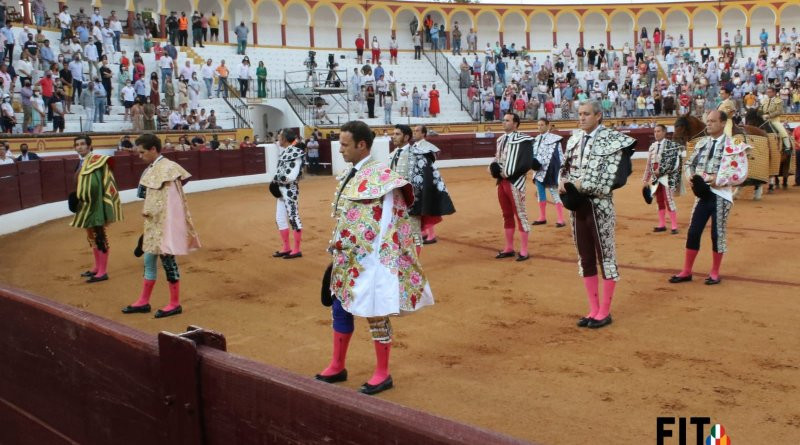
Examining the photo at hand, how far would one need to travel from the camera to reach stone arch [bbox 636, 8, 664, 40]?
128 feet

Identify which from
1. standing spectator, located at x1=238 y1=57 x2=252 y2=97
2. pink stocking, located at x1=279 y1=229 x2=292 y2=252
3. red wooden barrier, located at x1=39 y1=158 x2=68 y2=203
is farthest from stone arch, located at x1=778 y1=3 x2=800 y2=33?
pink stocking, located at x1=279 y1=229 x2=292 y2=252

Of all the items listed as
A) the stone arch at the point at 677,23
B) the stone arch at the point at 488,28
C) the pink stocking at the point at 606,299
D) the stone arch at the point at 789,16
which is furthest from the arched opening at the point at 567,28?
the pink stocking at the point at 606,299

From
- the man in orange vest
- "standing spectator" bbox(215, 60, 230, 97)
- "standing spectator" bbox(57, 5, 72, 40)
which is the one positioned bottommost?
"standing spectator" bbox(215, 60, 230, 97)

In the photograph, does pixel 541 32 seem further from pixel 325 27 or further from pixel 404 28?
pixel 325 27

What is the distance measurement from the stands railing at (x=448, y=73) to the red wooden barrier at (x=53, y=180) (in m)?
17.5

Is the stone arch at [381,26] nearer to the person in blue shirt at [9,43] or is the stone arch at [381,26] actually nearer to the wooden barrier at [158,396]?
the person in blue shirt at [9,43]

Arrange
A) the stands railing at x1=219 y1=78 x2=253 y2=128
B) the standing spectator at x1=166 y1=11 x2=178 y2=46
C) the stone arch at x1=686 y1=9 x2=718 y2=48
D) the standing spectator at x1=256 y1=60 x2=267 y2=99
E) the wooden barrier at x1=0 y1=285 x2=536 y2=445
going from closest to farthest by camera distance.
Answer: the wooden barrier at x1=0 y1=285 x2=536 y2=445
the stands railing at x1=219 y1=78 x2=253 y2=128
the standing spectator at x1=166 y1=11 x2=178 y2=46
the standing spectator at x1=256 y1=60 x2=267 y2=99
the stone arch at x1=686 y1=9 x2=718 y2=48

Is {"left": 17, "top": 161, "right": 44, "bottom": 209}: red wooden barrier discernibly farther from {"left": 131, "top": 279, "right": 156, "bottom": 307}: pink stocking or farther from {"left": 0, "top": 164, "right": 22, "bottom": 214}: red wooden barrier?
{"left": 131, "top": 279, "right": 156, "bottom": 307}: pink stocking

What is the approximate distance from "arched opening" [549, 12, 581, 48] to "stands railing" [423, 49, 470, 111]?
9.52 metres

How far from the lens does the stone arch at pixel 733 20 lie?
38.5 meters

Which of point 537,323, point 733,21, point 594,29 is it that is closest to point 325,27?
point 594,29

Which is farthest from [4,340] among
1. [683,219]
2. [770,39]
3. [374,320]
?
[770,39]

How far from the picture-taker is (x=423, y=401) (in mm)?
3994

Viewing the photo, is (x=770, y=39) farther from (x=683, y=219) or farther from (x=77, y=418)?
(x=77, y=418)
